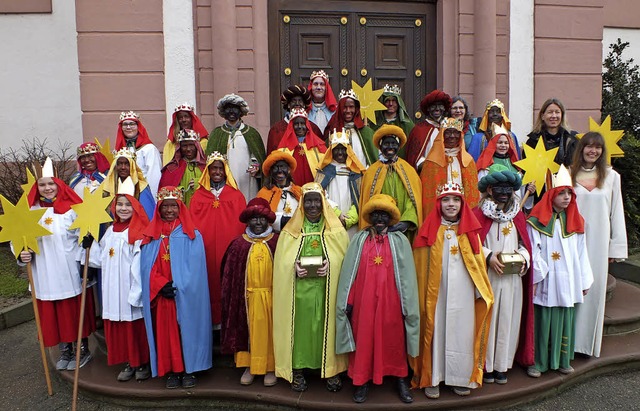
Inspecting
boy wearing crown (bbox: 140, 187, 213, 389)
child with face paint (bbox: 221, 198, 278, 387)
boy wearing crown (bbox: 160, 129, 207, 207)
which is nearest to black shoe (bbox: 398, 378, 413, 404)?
child with face paint (bbox: 221, 198, 278, 387)

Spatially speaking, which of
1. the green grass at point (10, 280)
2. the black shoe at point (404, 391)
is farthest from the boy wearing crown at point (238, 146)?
the green grass at point (10, 280)

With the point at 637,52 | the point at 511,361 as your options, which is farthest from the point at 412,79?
the point at 637,52

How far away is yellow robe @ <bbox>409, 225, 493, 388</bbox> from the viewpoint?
4055 millimetres

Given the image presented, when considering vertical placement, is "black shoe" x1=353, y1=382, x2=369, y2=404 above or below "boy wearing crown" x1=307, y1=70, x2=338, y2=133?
below

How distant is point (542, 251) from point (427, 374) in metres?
1.51

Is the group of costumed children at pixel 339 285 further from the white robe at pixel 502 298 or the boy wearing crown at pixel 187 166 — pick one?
the boy wearing crown at pixel 187 166

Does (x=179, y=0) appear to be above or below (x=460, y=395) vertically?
above

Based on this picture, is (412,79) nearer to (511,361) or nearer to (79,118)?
(511,361)

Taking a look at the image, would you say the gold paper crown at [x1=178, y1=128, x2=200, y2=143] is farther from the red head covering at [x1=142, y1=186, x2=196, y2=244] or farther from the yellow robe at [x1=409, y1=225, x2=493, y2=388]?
the yellow robe at [x1=409, y1=225, x2=493, y2=388]

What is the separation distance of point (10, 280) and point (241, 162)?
4182 millimetres

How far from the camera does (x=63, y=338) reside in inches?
187

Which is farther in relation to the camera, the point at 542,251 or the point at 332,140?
the point at 332,140

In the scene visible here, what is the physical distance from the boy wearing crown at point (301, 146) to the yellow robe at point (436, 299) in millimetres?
1733

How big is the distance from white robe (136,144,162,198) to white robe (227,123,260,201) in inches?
34.5
